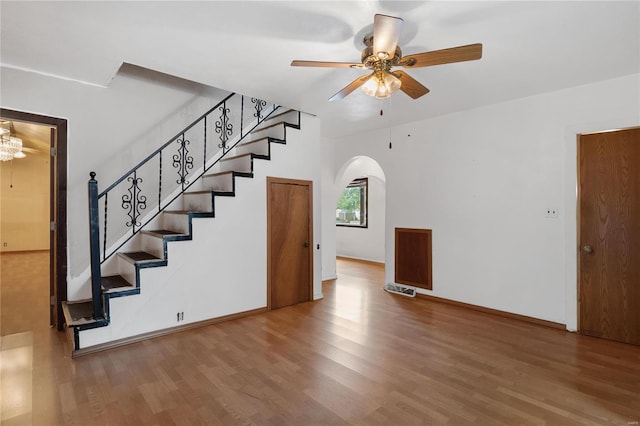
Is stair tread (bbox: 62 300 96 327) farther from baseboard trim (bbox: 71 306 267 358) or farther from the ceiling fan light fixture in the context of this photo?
the ceiling fan light fixture

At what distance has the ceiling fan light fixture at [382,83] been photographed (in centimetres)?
246

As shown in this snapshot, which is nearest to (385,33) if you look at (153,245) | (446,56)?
(446,56)

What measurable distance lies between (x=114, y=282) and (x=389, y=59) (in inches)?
147

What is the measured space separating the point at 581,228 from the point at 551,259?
49 centimetres

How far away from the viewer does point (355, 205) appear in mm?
9234

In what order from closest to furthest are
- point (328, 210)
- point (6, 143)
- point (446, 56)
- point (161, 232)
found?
point (446, 56)
point (161, 232)
point (6, 143)
point (328, 210)

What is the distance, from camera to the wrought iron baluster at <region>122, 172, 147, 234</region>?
4.20 metres

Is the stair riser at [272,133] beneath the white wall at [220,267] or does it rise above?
above

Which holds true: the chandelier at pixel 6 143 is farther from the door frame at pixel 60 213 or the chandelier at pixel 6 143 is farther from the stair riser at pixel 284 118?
the stair riser at pixel 284 118

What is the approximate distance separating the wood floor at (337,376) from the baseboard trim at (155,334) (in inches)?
3.1

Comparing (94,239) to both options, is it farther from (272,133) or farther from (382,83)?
(382,83)

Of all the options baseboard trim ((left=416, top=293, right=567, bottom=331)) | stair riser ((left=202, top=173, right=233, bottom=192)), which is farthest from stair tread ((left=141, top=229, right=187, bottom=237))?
baseboard trim ((left=416, top=293, right=567, bottom=331))

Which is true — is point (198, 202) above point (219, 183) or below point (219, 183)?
below

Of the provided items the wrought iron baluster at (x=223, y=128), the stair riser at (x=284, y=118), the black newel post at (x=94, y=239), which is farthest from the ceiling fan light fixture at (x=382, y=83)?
the wrought iron baluster at (x=223, y=128)
